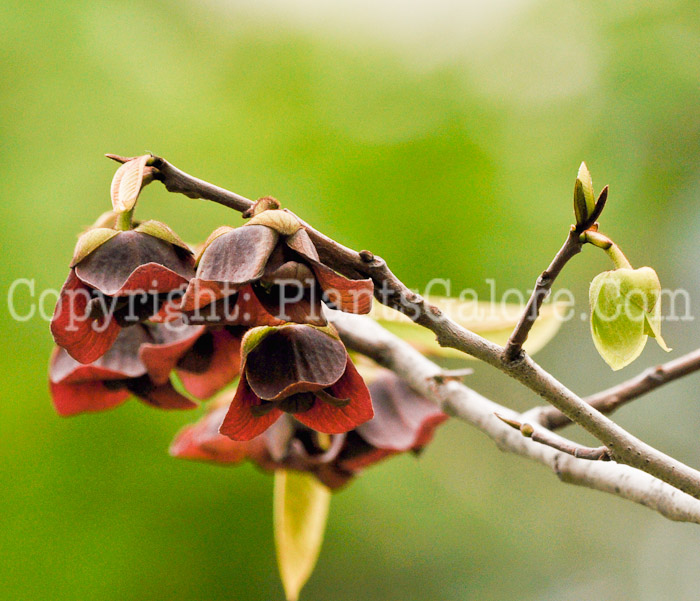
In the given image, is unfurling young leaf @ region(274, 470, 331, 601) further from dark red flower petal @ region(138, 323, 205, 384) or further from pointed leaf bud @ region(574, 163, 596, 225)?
pointed leaf bud @ region(574, 163, 596, 225)

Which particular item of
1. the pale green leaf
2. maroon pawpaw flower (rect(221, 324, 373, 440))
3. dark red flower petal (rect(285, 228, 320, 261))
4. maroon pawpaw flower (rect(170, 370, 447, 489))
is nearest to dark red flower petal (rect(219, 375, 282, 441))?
maroon pawpaw flower (rect(221, 324, 373, 440))

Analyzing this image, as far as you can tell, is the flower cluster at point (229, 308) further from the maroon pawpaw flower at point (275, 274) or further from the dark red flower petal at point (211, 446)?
the dark red flower petal at point (211, 446)

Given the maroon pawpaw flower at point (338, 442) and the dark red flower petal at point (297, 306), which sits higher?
the dark red flower petal at point (297, 306)

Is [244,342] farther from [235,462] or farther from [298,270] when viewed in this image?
[235,462]

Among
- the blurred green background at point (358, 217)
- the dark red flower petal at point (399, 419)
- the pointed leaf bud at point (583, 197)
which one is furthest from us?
the blurred green background at point (358, 217)

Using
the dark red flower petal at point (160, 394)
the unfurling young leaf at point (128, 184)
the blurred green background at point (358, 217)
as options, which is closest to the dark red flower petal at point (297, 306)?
the unfurling young leaf at point (128, 184)
